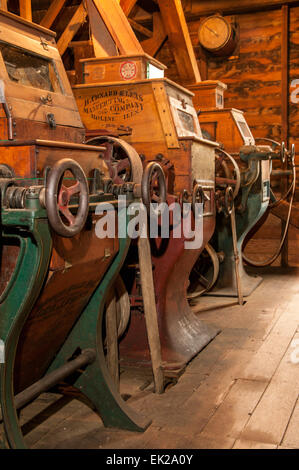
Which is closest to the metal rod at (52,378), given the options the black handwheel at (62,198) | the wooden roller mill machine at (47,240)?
the wooden roller mill machine at (47,240)

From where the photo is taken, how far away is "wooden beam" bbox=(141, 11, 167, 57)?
7527mm

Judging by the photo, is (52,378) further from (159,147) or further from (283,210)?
(283,210)

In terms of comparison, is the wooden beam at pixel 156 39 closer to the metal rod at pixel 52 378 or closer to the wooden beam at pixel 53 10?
the wooden beam at pixel 53 10

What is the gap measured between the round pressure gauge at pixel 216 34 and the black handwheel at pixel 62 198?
5.81 meters

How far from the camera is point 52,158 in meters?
2.42

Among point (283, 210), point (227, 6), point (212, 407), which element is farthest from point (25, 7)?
point (283, 210)

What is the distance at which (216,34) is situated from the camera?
7.21 m

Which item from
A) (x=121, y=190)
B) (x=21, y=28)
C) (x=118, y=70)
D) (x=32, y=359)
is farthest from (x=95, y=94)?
(x=32, y=359)

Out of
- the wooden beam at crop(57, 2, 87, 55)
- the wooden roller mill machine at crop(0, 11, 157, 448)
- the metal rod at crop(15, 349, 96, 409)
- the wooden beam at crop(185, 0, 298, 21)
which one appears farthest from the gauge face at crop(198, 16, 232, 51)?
the metal rod at crop(15, 349, 96, 409)

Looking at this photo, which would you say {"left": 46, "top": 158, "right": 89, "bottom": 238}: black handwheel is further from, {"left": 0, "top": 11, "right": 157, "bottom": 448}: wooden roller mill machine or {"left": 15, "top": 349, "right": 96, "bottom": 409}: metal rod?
{"left": 15, "top": 349, "right": 96, "bottom": 409}: metal rod

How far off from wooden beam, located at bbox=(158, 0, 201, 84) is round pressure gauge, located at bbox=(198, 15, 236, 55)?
0.84 meters

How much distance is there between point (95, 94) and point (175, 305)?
5.29 ft

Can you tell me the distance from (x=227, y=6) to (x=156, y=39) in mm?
1030

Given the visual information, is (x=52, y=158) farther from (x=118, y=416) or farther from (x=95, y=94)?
(x=95, y=94)
